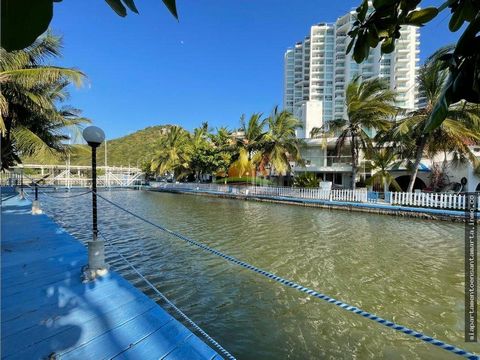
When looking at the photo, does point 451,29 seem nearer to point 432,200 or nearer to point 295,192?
point 432,200

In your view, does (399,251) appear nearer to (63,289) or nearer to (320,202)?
(63,289)

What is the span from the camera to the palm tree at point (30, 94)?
6777 mm

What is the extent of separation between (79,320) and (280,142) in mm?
19848

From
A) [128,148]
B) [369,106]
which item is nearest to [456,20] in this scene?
[369,106]

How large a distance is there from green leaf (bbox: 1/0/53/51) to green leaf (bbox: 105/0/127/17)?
6.1 inches

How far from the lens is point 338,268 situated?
640 centimetres

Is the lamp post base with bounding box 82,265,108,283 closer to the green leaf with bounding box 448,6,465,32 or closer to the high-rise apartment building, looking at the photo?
the green leaf with bounding box 448,6,465,32

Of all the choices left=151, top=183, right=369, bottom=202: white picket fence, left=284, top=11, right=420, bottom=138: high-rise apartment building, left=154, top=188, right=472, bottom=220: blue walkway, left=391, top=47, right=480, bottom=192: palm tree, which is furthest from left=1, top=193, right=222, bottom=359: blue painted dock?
left=284, top=11, right=420, bottom=138: high-rise apartment building

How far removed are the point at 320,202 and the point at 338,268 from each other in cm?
1134

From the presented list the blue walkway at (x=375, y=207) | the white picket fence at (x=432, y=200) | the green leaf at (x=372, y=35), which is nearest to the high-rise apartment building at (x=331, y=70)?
the blue walkway at (x=375, y=207)

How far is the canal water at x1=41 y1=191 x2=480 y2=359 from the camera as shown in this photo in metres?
3.69

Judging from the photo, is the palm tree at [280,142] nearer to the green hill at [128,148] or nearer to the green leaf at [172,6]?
the green leaf at [172,6]

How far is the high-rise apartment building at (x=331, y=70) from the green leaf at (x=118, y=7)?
4406 cm

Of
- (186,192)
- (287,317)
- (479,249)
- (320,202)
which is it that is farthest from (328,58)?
(287,317)
